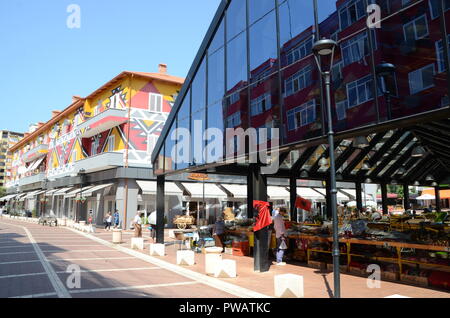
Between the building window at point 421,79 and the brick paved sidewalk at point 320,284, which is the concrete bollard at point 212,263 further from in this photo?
the building window at point 421,79

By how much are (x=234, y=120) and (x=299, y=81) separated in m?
3.30

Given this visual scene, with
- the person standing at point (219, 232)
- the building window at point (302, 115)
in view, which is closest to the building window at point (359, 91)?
the building window at point (302, 115)

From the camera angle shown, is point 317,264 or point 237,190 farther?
point 237,190

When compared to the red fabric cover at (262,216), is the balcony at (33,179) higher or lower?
higher

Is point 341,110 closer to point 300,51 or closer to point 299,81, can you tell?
point 299,81

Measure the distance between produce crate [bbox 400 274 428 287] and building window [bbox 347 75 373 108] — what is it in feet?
15.3

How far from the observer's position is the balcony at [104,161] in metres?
29.7

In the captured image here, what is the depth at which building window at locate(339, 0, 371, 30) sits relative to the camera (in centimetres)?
801

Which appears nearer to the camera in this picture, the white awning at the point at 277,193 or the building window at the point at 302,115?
the building window at the point at 302,115

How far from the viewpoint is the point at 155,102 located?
108 feet

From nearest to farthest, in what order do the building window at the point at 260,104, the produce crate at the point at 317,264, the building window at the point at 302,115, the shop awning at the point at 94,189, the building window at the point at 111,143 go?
the building window at the point at 302,115
the building window at the point at 260,104
the produce crate at the point at 317,264
the shop awning at the point at 94,189
the building window at the point at 111,143

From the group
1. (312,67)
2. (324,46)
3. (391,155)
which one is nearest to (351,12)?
(312,67)

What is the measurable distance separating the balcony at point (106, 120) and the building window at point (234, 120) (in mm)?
20492
